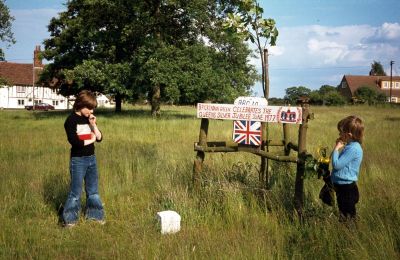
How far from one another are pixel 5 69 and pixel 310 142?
80.7 m

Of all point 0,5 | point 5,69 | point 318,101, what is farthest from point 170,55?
point 5,69

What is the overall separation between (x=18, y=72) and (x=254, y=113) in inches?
3385

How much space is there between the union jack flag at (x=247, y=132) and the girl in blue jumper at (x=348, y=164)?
1.22 metres

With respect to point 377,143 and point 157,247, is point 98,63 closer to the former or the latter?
point 377,143

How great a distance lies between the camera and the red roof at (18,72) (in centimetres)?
7956

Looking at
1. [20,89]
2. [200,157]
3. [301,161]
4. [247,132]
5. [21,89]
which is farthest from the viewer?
[21,89]

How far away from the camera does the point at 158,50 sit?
2592cm

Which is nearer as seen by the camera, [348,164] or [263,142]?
[348,164]

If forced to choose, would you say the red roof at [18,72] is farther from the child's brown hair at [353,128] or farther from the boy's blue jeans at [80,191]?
the child's brown hair at [353,128]

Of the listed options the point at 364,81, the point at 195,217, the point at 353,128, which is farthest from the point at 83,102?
the point at 364,81

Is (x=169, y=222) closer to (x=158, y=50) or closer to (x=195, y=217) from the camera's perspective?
(x=195, y=217)

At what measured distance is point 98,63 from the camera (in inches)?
1117

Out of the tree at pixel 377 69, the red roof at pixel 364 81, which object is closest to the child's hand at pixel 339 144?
the red roof at pixel 364 81

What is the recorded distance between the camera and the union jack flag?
5.46m
